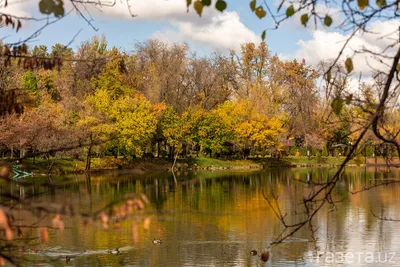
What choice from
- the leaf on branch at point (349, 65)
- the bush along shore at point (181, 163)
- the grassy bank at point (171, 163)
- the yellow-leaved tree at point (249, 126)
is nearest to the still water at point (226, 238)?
the leaf on branch at point (349, 65)

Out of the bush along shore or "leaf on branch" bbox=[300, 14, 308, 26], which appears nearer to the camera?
"leaf on branch" bbox=[300, 14, 308, 26]

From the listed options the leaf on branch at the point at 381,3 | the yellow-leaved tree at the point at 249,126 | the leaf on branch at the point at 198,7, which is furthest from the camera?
the yellow-leaved tree at the point at 249,126

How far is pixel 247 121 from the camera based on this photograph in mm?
59969

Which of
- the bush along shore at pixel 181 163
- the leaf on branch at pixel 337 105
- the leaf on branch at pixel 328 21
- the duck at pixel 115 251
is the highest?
the leaf on branch at pixel 328 21

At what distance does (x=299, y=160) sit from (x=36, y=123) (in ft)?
95.8

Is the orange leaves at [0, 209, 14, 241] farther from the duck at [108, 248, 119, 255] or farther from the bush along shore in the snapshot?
the bush along shore

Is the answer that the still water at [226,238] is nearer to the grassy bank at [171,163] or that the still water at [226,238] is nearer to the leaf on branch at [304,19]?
the leaf on branch at [304,19]

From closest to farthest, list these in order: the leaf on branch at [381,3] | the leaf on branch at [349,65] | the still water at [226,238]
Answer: the leaf on branch at [349,65] → the leaf on branch at [381,3] → the still water at [226,238]

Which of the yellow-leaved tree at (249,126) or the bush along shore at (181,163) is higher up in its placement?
the yellow-leaved tree at (249,126)

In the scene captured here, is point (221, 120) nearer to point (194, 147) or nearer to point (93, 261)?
point (194, 147)

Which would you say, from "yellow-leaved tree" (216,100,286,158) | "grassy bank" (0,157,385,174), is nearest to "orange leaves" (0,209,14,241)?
"grassy bank" (0,157,385,174)

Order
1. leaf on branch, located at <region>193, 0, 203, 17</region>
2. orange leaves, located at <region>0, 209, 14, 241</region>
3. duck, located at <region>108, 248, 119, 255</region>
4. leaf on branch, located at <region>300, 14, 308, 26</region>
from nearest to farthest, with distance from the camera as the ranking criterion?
1. orange leaves, located at <region>0, 209, 14, 241</region>
2. leaf on branch, located at <region>193, 0, 203, 17</region>
3. leaf on branch, located at <region>300, 14, 308, 26</region>
4. duck, located at <region>108, 248, 119, 255</region>

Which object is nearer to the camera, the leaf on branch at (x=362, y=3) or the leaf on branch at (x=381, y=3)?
the leaf on branch at (x=362, y=3)

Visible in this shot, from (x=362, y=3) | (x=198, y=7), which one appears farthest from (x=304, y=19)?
(x=198, y=7)
